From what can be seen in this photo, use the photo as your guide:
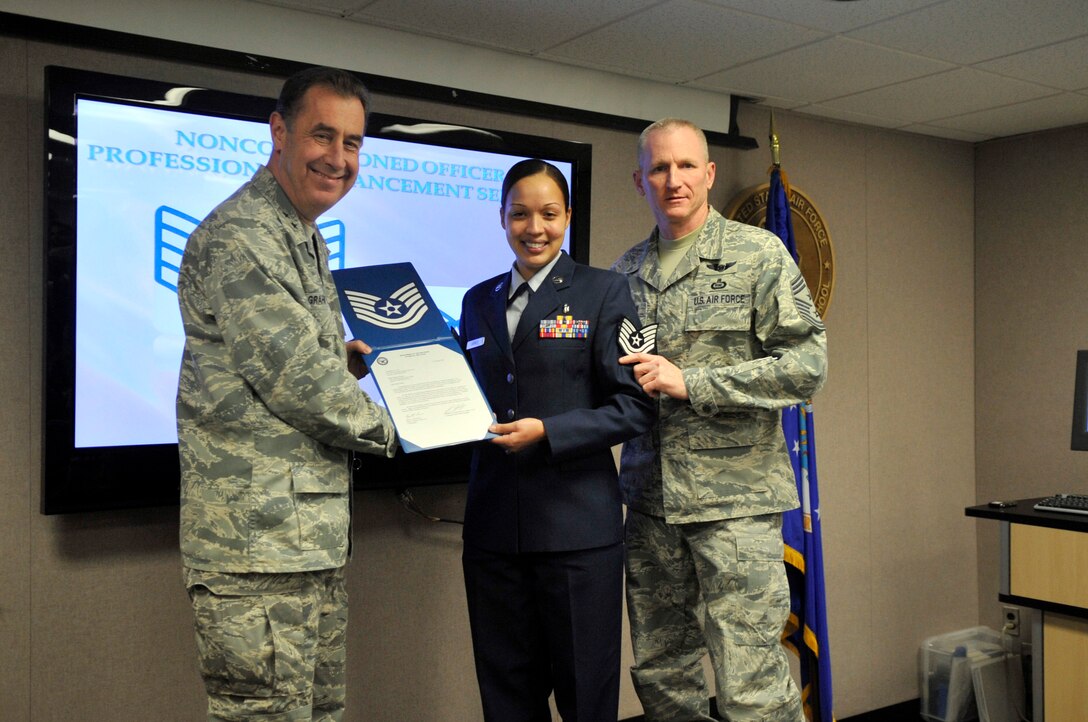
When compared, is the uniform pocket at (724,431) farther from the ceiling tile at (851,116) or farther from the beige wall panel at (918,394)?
the beige wall panel at (918,394)

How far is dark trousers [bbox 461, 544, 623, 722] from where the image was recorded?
2.02m

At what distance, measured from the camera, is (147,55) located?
2.46 m

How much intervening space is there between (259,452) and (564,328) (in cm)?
71

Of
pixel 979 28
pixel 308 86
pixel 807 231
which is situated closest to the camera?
pixel 308 86

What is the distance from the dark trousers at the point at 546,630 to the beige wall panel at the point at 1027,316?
304 centimetres

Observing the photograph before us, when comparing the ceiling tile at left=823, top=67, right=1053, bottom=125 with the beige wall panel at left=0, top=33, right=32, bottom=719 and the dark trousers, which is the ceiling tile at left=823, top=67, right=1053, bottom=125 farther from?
the beige wall panel at left=0, top=33, right=32, bottom=719

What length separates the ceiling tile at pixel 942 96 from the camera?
346 cm

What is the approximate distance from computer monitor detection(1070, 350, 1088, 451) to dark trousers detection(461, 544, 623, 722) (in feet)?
7.48

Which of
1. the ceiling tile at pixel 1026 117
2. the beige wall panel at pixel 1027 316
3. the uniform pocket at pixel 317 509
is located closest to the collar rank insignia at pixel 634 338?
the uniform pocket at pixel 317 509

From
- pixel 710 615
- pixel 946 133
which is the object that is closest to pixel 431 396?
pixel 710 615

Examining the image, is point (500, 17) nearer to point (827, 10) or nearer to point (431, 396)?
point (827, 10)

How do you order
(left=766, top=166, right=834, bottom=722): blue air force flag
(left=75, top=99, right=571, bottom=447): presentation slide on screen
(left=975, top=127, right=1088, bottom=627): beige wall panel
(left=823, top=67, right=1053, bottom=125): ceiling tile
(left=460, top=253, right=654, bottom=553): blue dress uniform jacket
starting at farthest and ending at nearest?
(left=975, top=127, right=1088, bottom=627): beige wall panel → (left=823, top=67, right=1053, bottom=125): ceiling tile → (left=766, top=166, right=834, bottom=722): blue air force flag → (left=75, top=99, right=571, bottom=447): presentation slide on screen → (left=460, top=253, right=654, bottom=553): blue dress uniform jacket

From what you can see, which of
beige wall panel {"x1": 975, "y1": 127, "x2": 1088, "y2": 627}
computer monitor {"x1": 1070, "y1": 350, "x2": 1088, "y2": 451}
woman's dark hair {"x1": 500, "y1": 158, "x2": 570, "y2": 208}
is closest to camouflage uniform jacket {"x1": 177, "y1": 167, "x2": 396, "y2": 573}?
woman's dark hair {"x1": 500, "y1": 158, "x2": 570, "y2": 208}

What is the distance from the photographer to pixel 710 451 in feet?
7.37
